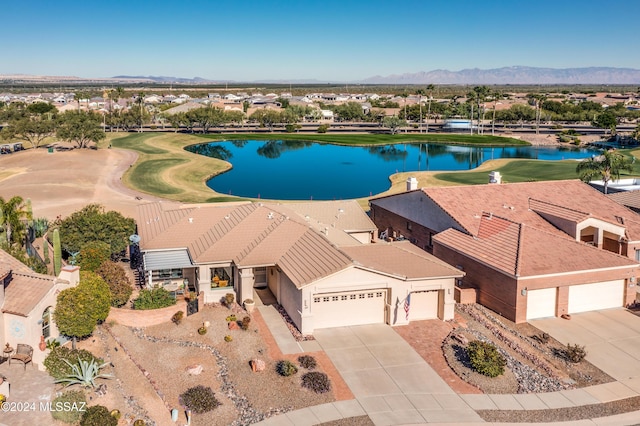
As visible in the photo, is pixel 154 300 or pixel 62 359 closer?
pixel 62 359

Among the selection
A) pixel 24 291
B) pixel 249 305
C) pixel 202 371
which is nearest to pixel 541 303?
pixel 249 305

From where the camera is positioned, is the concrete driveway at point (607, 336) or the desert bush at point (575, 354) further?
the desert bush at point (575, 354)

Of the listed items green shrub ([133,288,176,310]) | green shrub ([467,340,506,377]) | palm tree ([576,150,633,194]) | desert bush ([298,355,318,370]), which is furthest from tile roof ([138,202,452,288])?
palm tree ([576,150,633,194])

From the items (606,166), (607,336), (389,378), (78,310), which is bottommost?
(607,336)

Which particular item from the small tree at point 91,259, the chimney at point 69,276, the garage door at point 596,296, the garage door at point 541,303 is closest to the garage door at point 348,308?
the garage door at point 541,303

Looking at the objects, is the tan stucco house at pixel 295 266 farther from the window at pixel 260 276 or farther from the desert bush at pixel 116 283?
the desert bush at pixel 116 283

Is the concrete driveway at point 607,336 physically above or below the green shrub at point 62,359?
below

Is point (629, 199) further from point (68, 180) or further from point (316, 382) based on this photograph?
point (68, 180)

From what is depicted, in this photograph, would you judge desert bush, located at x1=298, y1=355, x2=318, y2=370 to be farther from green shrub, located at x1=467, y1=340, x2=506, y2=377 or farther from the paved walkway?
green shrub, located at x1=467, y1=340, x2=506, y2=377
